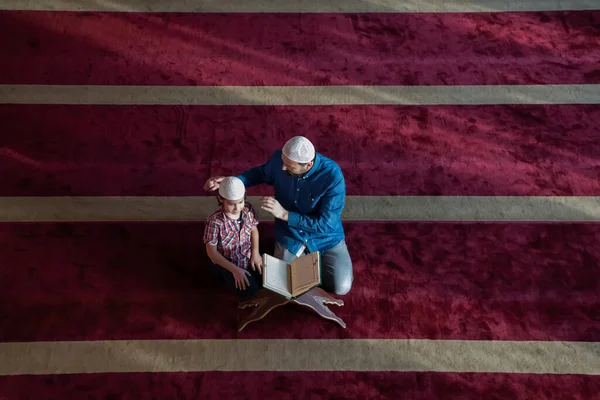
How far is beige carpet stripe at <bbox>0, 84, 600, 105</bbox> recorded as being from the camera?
420 cm

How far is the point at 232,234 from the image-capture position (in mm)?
3049

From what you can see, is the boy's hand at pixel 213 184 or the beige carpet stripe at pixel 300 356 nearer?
the boy's hand at pixel 213 184

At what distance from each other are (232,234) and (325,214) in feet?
1.54

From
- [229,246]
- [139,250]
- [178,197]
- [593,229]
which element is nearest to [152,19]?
[178,197]

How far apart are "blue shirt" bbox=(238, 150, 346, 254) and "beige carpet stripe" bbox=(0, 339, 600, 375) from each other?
524mm

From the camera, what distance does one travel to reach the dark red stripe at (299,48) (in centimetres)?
433

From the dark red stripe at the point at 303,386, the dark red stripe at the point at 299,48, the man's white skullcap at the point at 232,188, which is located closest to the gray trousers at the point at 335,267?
the dark red stripe at the point at 303,386

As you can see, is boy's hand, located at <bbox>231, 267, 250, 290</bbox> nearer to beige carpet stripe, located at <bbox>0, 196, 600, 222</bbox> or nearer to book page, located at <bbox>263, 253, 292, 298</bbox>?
book page, located at <bbox>263, 253, 292, 298</bbox>

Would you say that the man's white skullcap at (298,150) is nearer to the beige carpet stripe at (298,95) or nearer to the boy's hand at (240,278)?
the boy's hand at (240,278)

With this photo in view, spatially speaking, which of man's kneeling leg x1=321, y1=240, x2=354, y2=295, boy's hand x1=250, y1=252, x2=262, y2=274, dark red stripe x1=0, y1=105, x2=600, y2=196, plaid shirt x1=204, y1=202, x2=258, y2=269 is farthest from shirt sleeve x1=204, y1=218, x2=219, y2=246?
dark red stripe x1=0, y1=105, x2=600, y2=196

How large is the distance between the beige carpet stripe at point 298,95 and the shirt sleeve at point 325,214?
1263mm

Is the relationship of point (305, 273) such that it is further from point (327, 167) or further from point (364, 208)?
point (364, 208)

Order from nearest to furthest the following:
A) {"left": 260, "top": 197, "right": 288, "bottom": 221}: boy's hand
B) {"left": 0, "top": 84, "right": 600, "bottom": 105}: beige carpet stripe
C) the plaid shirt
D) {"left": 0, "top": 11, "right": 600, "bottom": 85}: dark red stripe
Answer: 1. {"left": 260, "top": 197, "right": 288, "bottom": 221}: boy's hand
2. the plaid shirt
3. {"left": 0, "top": 84, "right": 600, "bottom": 105}: beige carpet stripe
4. {"left": 0, "top": 11, "right": 600, "bottom": 85}: dark red stripe

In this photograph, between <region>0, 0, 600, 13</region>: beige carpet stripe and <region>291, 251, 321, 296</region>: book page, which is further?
<region>0, 0, 600, 13</region>: beige carpet stripe
